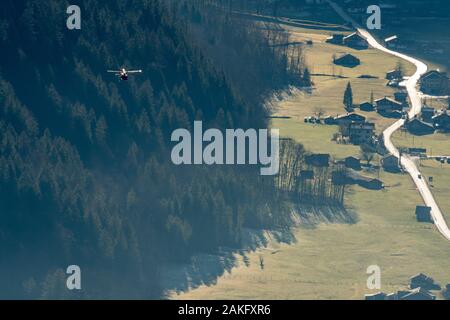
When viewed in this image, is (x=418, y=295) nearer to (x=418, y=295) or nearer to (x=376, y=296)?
(x=418, y=295)

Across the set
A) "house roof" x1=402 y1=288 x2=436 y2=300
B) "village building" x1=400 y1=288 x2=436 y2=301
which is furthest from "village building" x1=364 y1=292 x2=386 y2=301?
"house roof" x1=402 y1=288 x2=436 y2=300

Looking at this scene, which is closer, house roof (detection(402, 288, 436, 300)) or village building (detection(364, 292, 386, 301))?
village building (detection(364, 292, 386, 301))

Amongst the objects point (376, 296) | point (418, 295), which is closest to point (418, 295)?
point (418, 295)

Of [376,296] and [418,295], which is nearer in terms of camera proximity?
[376,296]

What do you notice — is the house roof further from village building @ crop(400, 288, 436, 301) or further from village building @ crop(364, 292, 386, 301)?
village building @ crop(364, 292, 386, 301)

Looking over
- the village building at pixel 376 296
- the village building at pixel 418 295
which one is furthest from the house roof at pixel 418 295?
the village building at pixel 376 296
